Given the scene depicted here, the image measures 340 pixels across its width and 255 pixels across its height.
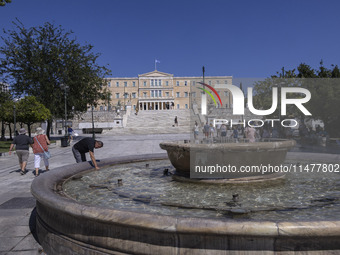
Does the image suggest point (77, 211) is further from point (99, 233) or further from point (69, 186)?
point (69, 186)

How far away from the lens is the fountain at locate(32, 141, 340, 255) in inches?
96.8

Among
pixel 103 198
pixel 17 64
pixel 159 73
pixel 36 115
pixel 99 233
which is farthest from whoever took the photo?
pixel 159 73

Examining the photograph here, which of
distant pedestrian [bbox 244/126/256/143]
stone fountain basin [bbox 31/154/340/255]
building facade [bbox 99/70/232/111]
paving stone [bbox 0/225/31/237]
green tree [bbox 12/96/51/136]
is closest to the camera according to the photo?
stone fountain basin [bbox 31/154/340/255]

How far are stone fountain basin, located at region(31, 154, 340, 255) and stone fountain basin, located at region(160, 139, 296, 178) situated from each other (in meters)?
2.46

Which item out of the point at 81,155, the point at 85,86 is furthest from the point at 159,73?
the point at 81,155

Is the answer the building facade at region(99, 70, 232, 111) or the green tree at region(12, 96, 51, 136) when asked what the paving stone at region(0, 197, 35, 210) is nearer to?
the green tree at region(12, 96, 51, 136)

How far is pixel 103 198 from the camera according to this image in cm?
460

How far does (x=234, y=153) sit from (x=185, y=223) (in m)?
2.63

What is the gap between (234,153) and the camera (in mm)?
4996

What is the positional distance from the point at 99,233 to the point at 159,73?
3652 inches

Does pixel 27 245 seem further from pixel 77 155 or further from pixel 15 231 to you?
pixel 77 155

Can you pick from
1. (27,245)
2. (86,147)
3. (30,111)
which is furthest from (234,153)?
(30,111)

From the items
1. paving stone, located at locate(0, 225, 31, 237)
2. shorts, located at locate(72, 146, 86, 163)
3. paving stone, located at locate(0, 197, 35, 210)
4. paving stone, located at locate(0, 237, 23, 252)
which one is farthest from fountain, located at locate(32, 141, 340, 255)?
shorts, located at locate(72, 146, 86, 163)

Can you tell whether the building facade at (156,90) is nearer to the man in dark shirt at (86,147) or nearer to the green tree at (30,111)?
the green tree at (30,111)
